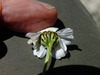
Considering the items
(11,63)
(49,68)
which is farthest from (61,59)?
(11,63)

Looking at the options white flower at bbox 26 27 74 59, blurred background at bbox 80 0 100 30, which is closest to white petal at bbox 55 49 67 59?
white flower at bbox 26 27 74 59

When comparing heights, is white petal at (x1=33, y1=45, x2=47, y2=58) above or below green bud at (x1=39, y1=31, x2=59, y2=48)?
below

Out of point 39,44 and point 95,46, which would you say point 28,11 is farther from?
point 95,46

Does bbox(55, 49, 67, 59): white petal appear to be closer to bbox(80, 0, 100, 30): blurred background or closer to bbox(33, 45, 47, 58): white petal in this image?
bbox(33, 45, 47, 58): white petal

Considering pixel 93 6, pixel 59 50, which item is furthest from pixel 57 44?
pixel 93 6

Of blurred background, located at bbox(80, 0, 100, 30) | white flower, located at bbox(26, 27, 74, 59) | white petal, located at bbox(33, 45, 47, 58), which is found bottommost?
blurred background, located at bbox(80, 0, 100, 30)

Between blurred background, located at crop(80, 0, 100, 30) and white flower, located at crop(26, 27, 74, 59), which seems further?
blurred background, located at crop(80, 0, 100, 30)

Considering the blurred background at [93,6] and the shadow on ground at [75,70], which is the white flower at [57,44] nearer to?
the shadow on ground at [75,70]
